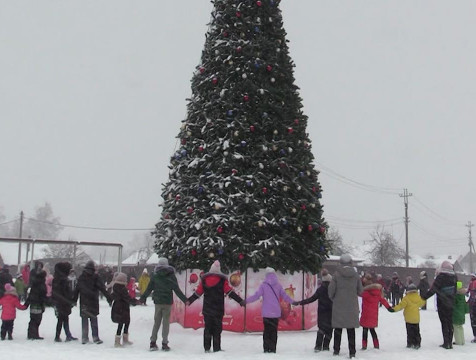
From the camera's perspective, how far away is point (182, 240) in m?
13.9

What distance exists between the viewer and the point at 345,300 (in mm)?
10031

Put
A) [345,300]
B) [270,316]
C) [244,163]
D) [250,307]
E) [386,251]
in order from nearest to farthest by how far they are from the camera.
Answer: [345,300]
[270,316]
[250,307]
[244,163]
[386,251]

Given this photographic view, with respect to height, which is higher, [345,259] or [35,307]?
[345,259]

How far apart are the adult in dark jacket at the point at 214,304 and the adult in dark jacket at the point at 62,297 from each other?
8.79ft

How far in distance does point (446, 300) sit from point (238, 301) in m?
4.53

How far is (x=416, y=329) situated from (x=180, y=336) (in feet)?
17.3

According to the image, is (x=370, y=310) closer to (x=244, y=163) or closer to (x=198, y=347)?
(x=198, y=347)

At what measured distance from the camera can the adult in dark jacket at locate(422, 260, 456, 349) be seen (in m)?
11.5

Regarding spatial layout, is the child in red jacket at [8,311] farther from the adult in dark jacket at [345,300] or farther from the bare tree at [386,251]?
the bare tree at [386,251]

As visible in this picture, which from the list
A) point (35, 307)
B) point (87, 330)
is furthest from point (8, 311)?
point (87, 330)

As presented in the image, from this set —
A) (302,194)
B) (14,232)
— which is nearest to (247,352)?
(302,194)

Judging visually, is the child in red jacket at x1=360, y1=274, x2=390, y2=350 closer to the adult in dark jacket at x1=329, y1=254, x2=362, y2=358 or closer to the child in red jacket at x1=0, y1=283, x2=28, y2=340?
the adult in dark jacket at x1=329, y1=254, x2=362, y2=358

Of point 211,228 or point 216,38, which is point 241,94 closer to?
point 216,38

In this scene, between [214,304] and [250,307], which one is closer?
[214,304]
